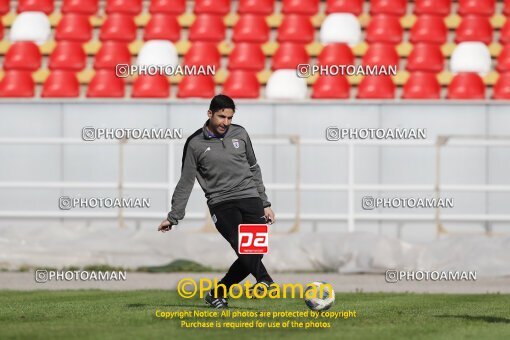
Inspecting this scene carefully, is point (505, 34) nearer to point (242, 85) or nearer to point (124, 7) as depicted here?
point (242, 85)

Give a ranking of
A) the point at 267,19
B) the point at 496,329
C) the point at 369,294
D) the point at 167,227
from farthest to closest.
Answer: the point at 267,19, the point at 369,294, the point at 167,227, the point at 496,329

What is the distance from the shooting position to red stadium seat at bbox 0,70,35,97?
20.0 metres

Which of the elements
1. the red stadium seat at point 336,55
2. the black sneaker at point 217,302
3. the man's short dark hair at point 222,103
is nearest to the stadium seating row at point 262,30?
the red stadium seat at point 336,55

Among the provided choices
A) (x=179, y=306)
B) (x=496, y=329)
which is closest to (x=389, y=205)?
(x=179, y=306)

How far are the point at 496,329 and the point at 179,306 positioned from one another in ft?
9.70

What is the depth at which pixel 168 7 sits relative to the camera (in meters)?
21.2

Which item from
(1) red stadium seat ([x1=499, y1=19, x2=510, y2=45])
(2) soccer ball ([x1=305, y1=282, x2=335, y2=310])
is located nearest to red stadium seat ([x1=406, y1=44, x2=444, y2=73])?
(1) red stadium seat ([x1=499, y1=19, x2=510, y2=45])

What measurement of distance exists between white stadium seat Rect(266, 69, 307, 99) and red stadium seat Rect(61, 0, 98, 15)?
3782 mm

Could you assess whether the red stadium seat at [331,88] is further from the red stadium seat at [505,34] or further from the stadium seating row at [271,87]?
the red stadium seat at [505,34]

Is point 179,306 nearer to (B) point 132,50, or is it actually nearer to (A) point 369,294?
(A) point 369,294

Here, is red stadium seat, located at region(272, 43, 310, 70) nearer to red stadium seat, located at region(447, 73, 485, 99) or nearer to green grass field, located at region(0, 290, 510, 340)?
red stadium seat, located at region(447, 73, 485, 99)

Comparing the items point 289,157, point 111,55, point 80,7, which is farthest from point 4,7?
point 289,157

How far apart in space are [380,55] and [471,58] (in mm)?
1488

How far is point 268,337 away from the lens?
823 centimetres
